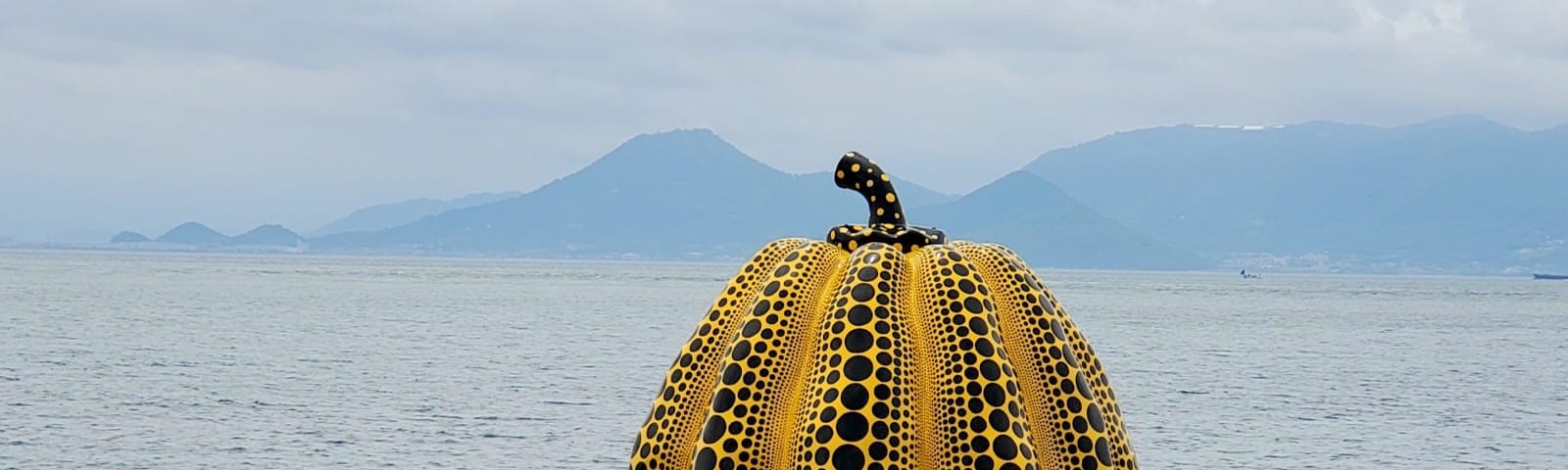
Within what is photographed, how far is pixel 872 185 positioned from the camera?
488cm

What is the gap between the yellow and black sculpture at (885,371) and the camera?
429cm

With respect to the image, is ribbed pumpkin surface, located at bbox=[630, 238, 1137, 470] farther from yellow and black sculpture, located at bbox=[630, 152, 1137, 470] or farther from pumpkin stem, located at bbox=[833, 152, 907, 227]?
pumpkin stem, located at bbox=[833, 152, 907, 227]

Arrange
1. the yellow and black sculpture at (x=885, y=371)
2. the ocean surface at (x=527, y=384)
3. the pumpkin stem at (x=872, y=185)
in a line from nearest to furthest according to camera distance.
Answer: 1. the yellow and black sculpture at (x=885, y=371)
2. the pumpkin stem at (x=872, y=185)
3. the ocean surface at (x=527, y=384)

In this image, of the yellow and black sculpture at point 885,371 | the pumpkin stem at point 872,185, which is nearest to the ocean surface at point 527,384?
Result: the pumpkin stem at point 872,185

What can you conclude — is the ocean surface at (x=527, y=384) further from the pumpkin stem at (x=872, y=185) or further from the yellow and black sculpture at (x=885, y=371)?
the yellow and black sculpture at (x=885, y=371)

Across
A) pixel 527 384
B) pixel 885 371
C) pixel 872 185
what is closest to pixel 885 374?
pixel 885 371

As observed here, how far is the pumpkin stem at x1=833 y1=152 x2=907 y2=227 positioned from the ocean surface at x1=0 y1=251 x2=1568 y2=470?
98.7 ft

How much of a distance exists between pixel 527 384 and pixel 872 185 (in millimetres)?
50351

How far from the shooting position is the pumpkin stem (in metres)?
4.86

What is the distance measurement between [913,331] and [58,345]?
67.8m

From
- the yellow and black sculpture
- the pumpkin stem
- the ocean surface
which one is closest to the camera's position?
the yellow and black sculpture

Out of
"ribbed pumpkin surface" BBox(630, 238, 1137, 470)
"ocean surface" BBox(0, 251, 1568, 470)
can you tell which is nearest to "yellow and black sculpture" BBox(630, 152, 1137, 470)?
"ribbed pumpkin surface" BBox(630, 238, 1137, 470)

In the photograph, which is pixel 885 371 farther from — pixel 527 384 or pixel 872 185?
pixel 527 384

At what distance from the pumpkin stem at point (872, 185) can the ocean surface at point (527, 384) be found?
30076mm
